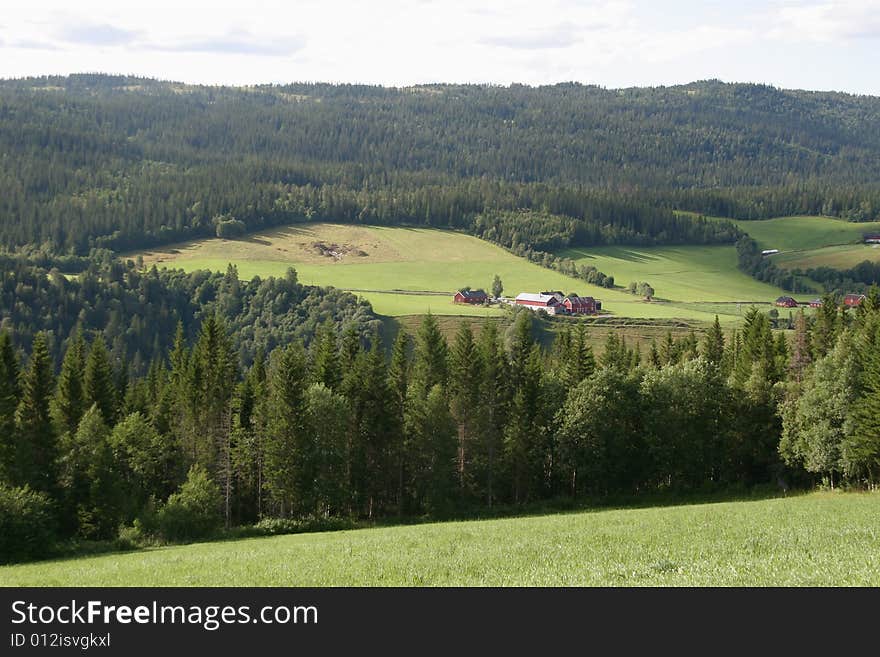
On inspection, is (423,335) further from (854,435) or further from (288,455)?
(854,435)

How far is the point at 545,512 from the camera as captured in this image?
65.6m

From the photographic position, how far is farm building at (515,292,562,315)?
179500 millimetres

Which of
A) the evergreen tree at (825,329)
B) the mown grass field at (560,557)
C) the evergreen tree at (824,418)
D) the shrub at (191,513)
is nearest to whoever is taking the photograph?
the mown grass field at (560,557)

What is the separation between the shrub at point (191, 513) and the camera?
55.9 metres

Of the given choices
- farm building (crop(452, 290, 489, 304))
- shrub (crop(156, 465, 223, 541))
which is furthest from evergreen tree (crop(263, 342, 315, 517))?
farm building (crop(452, 290, 489, 304))

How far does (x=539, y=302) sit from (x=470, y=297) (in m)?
14.7

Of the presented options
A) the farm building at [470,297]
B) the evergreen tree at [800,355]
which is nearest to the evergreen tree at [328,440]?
the evergreen tree at [800,355]

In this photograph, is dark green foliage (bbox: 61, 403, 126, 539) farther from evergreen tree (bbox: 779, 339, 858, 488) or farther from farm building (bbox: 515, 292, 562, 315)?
farm building (bbox: 515, 292, 562, 315)

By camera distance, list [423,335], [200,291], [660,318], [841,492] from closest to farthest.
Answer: [841,492] → [423,335] → [660,318] → [200,291]

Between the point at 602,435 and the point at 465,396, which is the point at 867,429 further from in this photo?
the point at 465,396

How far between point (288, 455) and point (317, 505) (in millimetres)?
4558

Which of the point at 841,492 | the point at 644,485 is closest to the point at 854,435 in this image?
the point at 841,492

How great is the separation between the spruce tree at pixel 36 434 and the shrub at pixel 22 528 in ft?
26.0

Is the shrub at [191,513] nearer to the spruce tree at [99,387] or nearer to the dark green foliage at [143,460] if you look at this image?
the dark green foliage at [143,460]
